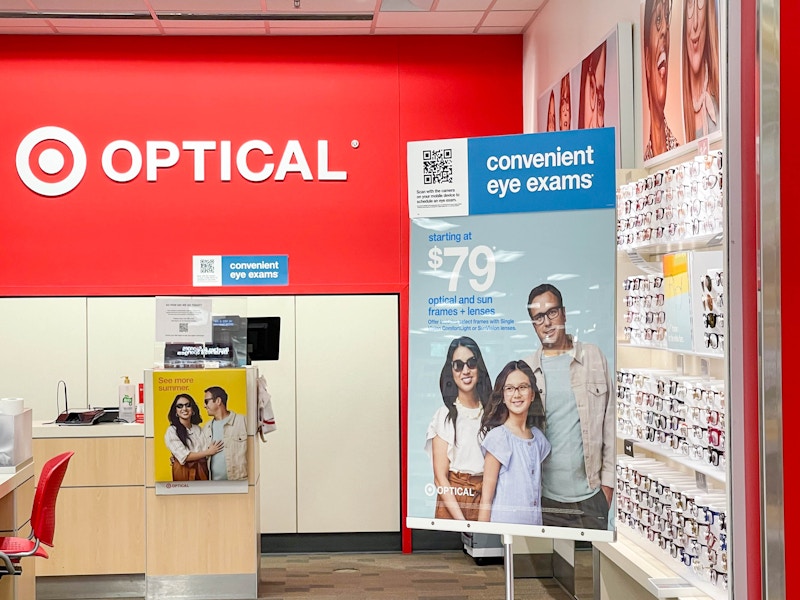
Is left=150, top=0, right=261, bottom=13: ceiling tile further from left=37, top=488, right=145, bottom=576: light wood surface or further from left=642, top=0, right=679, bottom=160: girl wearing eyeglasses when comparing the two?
left=37, top=488, right=145, bottom=576: light wood surface

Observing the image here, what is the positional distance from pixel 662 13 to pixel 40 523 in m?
3.59

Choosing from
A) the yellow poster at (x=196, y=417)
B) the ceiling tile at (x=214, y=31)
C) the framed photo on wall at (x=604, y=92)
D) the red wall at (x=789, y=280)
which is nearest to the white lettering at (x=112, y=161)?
the ceiling tile at (x=214, y=31)

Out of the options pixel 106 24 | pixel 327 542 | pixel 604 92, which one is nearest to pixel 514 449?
pixel 604 92

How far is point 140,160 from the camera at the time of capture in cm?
714

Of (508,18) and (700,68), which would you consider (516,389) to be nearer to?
(700,68)

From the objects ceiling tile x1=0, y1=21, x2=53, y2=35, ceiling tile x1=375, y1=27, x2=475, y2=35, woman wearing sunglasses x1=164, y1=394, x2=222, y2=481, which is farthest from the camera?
ceiling tile x1=375, y1=27, x2=475, y2=35

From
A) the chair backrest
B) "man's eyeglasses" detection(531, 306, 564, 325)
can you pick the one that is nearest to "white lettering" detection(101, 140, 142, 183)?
the chair backrest

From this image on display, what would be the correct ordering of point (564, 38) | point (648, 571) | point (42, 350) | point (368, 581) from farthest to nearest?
point (42, 350), point (368, 581), point (564, 38), point (648, 571)

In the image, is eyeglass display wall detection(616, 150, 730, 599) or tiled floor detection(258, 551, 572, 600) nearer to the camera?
eyeglass display wall detection(616, 150, 730, 599)

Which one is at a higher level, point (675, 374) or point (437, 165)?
point (437, 165)

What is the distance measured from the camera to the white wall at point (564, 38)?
4.82 meters

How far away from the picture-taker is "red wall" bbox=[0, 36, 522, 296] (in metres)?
7.07

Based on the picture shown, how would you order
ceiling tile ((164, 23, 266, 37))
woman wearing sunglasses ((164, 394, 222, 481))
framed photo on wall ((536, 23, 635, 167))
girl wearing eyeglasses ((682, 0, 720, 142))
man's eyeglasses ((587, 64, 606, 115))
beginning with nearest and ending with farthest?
girl wearing eyeglasses ((682, 0, 720, 142))
framed photo on wall ((536, 23, 635, 167))
man's eyeglasses ((587, 64, 606, 115))
woman wearing sunglasses ((164, 394, 222, 481))
ceiling tile ((164, 23, 266, 37))

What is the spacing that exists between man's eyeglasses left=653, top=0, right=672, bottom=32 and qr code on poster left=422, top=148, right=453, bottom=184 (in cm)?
154
